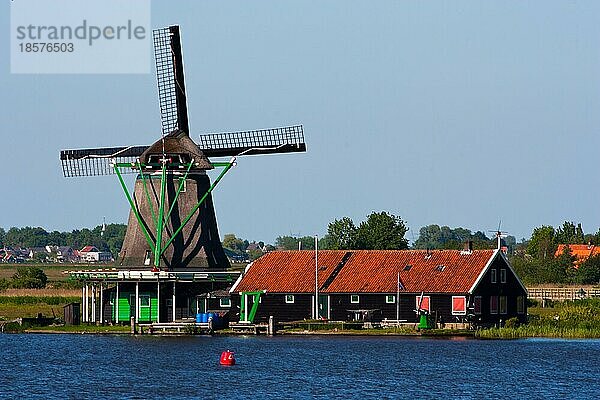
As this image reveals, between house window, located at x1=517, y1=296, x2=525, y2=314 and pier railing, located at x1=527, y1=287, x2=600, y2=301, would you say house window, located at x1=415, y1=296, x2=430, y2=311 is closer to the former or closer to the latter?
house window, located at x1=517, y1=296, x2=525, y2=314

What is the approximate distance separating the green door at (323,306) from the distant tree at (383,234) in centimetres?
2265

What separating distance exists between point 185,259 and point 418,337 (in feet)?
39.6

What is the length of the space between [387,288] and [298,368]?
17374 millimetres

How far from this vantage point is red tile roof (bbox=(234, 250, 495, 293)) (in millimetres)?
68250

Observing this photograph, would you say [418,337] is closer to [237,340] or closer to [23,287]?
[237,340]

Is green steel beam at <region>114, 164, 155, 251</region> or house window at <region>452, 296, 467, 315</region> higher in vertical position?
green steel beam at <region>114, 164, 155, 251</region>

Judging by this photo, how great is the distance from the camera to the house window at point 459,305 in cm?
6750

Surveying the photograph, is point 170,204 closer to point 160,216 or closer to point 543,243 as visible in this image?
point 160,216

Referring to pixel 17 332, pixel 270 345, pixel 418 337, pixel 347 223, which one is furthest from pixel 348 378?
pixel 347 223

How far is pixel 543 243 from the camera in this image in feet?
458

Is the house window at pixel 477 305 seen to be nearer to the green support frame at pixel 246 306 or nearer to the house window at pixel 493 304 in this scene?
the house window at pixel 493 304

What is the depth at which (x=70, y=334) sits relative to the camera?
225 ft

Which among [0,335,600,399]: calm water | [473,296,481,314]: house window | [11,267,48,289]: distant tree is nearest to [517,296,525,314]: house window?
[473,296,481,314]: house window

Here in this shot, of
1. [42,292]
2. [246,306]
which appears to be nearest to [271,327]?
[246,306]
